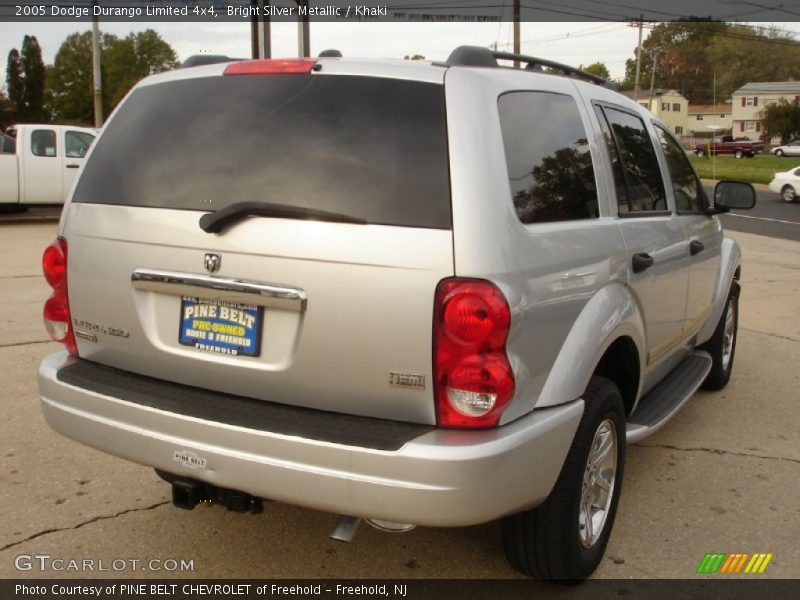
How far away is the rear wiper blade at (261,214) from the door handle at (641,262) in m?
1.42

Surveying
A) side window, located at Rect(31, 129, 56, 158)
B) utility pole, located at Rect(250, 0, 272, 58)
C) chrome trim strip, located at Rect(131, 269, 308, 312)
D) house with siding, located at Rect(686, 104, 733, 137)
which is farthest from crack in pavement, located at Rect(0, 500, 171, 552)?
house with siding, located at Rect(686, 104, 733, 137)

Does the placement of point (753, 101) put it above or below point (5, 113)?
above

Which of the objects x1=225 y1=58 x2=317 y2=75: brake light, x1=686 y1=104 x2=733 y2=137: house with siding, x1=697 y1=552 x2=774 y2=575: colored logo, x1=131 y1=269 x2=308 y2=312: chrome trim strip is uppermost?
x1=686 y1=104 x2=733 y2=137: house with siding

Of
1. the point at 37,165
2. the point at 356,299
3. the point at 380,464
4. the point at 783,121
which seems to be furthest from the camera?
the point at 783,121

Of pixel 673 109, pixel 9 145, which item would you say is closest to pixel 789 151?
pixel 673 109

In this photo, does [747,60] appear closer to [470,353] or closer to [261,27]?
[261,27]

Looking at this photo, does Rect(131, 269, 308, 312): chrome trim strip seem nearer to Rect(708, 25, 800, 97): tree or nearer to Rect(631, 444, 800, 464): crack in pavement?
Rect(631, 444, 800, 464): crack in pavement

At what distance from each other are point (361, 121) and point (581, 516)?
1686 millimetres

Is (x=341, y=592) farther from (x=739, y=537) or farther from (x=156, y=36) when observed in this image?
(x=156, y=36)

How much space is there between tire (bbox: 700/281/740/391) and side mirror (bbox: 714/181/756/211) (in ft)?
2.28

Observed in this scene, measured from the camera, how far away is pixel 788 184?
87.1ft

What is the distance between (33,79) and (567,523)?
91.3 m

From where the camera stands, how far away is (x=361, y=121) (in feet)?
9.12

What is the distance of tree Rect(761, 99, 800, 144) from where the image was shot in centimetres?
8000
